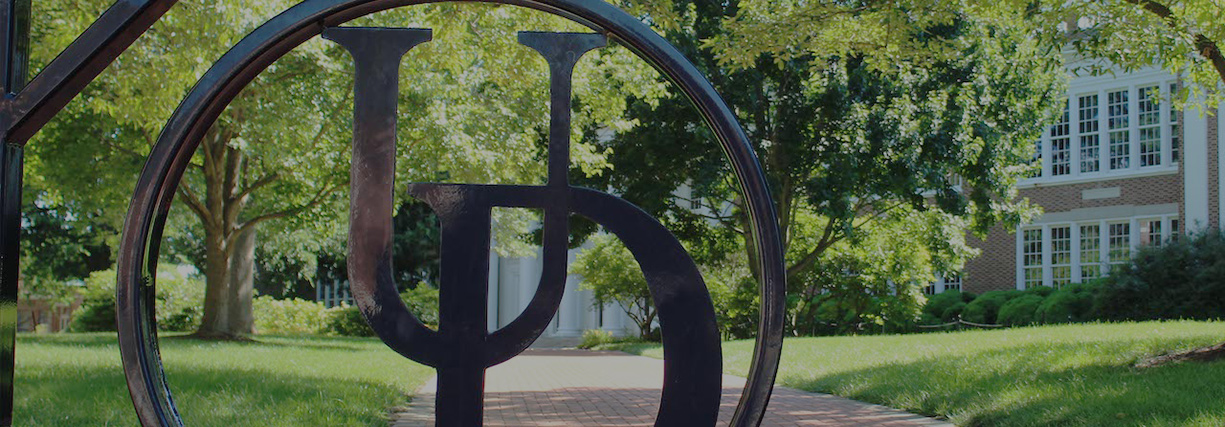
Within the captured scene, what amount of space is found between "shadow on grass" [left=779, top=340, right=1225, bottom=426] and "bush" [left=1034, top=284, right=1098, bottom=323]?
44.5ft

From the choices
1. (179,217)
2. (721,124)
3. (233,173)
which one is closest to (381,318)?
(721,124)

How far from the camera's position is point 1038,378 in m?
8.43

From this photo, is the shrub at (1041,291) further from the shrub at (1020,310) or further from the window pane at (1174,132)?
the window pane at (1174,132)

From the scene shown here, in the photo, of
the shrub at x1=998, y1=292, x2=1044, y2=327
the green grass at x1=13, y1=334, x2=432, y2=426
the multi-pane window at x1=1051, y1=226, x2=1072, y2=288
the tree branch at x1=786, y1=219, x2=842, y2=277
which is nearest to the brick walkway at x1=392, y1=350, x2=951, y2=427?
the green grass at x1=13, y1=334, x2=432, y2=426

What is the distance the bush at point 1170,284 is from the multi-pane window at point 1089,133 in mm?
6214

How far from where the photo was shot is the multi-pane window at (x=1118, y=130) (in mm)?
27969

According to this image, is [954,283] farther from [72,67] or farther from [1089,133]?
[72,67]

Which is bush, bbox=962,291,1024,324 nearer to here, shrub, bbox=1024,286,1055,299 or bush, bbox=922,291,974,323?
shrub, bbox=1024,286,1055,299

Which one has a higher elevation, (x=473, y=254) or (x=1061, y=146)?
(x=1061, y=146)

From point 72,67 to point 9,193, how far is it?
1.04 ft

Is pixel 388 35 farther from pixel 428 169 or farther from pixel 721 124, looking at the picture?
pixel 428 169

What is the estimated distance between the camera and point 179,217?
2700cm

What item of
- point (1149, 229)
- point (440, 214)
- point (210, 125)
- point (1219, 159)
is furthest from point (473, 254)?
point (1149, 229)

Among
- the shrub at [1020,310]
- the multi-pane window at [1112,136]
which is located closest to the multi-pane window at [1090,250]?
the multi-pane window at [1112,136]
